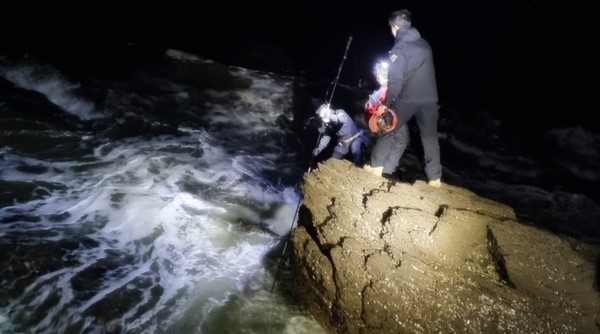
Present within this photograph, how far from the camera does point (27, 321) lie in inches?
144

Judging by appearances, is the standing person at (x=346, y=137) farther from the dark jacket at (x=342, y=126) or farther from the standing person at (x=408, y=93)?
the standing person at (x=408, y=93)

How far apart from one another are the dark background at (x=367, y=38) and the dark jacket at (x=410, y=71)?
11.7 metres

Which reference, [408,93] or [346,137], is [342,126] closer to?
[346,137]

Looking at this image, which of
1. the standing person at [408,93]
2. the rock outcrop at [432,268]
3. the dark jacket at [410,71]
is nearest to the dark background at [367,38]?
the standing person at [408,93]

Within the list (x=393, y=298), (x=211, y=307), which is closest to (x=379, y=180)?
(x=393, y=298)

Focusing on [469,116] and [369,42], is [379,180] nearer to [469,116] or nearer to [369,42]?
[469,116]

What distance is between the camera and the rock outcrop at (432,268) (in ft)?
10.4

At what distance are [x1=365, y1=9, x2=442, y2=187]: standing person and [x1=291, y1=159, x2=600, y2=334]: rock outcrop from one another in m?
0.85

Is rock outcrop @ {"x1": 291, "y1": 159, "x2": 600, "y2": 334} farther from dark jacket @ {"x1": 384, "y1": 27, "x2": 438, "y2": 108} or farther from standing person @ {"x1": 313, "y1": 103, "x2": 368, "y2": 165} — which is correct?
standing person @ {"x1": 313, "y1": 103, "x2": 368, "y2": 165}

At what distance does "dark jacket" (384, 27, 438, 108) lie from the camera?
4.53 meters

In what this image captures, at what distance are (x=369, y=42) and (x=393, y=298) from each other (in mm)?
19041

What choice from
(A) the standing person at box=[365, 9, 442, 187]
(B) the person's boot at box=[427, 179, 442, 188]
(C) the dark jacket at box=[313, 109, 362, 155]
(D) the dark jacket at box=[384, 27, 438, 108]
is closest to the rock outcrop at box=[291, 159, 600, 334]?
(B) the person's boot at box=[427, 179, 442, 188]

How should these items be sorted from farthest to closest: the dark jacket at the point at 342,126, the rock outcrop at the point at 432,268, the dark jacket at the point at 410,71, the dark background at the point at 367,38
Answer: the dark background at the point at 367,38, the dark jacket at the point at 342,126, the dark jacket at the point at 410,71, the rock outcrop at the point at 432,268

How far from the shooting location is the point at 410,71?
4.61 metres
